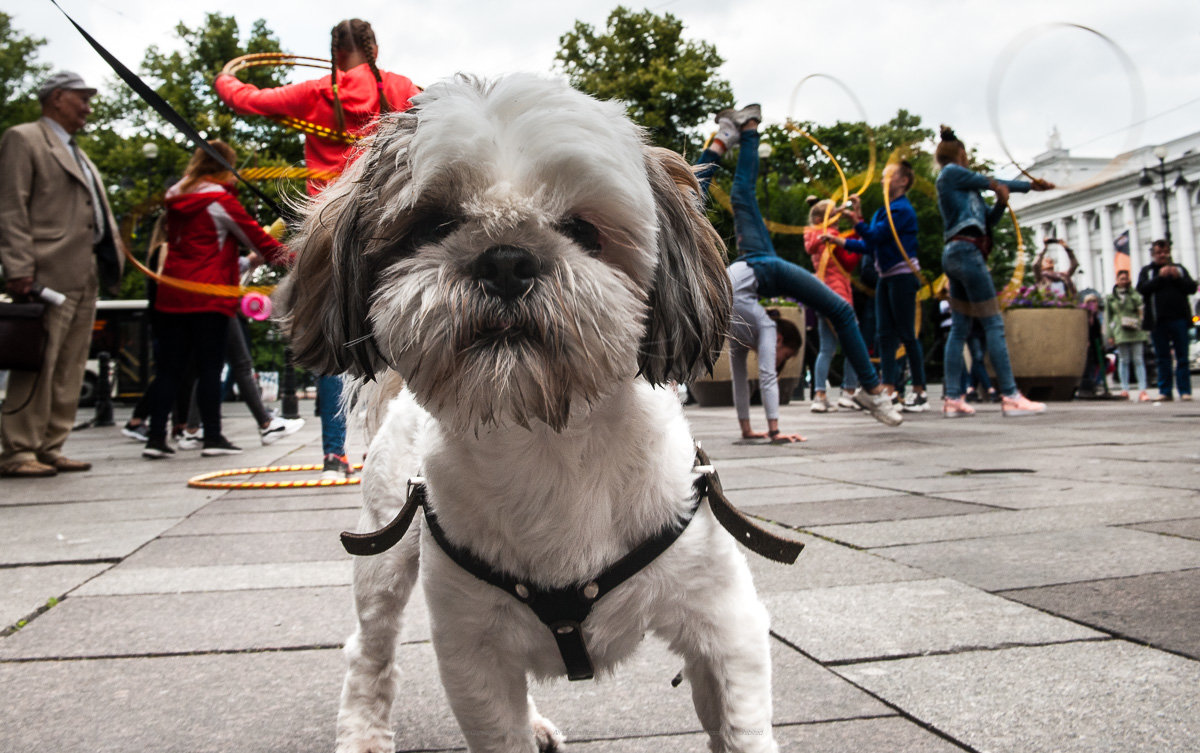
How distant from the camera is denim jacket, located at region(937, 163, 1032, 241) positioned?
871 centimetres

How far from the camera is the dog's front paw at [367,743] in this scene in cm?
194

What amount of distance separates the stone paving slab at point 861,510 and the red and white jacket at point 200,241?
15.8 ft

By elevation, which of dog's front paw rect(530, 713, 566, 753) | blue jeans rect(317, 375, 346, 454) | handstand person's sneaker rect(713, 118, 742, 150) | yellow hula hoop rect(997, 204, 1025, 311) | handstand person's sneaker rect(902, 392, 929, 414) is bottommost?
dog's front paw rect(530, 713, 566, 753)

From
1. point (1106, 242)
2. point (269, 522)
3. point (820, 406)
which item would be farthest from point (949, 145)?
point (1106, 242)

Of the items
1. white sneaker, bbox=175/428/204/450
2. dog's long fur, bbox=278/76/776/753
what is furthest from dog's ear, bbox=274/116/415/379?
white sneaker, bbox=175/428/204/450

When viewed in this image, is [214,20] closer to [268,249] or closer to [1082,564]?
[268,249]

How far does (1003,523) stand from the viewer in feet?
12.7

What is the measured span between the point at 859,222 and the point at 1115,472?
6335 mm

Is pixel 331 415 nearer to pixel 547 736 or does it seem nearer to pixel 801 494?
pixel 801 494

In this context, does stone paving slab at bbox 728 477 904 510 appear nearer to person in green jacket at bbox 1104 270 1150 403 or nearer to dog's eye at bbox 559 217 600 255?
dog's eye at bbox 559 217 600 255

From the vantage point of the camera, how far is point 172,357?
7.60 m

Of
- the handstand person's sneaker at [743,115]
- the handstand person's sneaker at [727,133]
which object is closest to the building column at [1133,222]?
the handstand person's sneaker at [743,115]

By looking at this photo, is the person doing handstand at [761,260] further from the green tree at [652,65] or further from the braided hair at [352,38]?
the green tree at [652,65]

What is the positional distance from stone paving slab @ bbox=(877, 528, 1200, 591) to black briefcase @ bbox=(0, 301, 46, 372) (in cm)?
560
